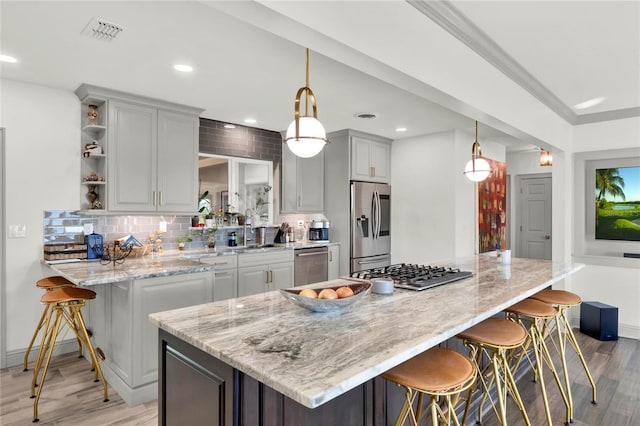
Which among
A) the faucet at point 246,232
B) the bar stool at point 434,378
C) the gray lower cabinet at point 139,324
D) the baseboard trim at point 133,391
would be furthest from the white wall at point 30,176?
the bar stool at point 434,378

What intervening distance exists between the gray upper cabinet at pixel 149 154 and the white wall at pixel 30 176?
0.33m

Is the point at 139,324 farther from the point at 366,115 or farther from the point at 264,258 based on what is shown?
the point at 366,115

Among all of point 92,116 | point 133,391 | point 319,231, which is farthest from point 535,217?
point 92,116

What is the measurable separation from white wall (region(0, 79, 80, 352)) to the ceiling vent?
1486 mm

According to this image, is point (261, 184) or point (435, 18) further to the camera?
point (261, 184)

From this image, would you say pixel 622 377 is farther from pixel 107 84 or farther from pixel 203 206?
pixel 107 84

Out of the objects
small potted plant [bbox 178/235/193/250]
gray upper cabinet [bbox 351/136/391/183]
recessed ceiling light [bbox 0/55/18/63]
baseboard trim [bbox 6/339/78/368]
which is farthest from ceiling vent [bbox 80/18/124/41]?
gray upper cabinet [bbox 351/136/391/183]

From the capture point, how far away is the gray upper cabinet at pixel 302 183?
5.13 m

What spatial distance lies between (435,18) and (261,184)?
338 centimetres

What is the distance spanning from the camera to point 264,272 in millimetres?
4246

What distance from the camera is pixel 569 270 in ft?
9.82

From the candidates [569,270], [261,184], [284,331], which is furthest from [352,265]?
[284,331]

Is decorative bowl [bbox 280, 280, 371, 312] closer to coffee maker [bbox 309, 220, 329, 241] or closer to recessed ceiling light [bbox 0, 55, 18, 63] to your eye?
recessed ceiling light [bbox 0, 55, 18, 63]

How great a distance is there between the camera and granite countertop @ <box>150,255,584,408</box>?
3.62ft
